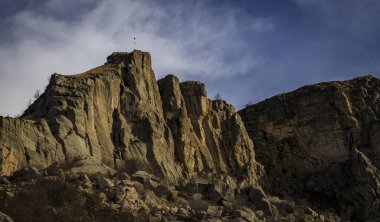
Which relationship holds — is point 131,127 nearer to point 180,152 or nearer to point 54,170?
point 180,152

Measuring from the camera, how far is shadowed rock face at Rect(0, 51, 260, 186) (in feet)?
170

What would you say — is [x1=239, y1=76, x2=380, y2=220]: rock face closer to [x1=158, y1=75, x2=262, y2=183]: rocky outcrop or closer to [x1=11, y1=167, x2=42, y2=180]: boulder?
[x1=158, y1=75, x2=262, y2=183]: rocky outcrop

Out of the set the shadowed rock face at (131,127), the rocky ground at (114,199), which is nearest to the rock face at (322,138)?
the shadowed rock face at (131,127)

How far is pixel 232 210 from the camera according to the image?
50500mm

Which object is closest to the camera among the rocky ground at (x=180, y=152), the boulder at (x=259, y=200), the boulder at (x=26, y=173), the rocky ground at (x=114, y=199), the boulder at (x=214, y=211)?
the rocky ground at (x=114, y=199)

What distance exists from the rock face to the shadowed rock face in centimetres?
553


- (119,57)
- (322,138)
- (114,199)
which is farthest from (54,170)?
(322,138)

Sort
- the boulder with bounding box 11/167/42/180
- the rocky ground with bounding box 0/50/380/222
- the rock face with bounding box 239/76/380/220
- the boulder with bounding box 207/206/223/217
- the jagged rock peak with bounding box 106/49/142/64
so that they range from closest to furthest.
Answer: the boulder with bounding box 11/167/42/180, the rocky ground with bounding box 0/50/380/222, the boulder with bounding box 207/206/223/217, the jagged rock peak with bounding box 106/49/142/64, the rock face with bounding box 239/76/380/220

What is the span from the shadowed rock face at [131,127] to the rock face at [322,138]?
5.53 m

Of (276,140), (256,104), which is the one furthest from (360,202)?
(256,104)

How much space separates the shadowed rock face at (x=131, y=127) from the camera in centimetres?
5181

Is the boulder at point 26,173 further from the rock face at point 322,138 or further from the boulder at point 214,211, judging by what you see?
the rock face at point 322,138

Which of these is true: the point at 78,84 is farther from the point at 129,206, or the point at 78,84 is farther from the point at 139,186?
the point at 129,206

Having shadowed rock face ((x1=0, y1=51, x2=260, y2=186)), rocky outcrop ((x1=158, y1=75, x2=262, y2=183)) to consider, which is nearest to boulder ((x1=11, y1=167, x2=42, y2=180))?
shadowed rock face ((x1=0, y1=51, x2=260, y2=186))
